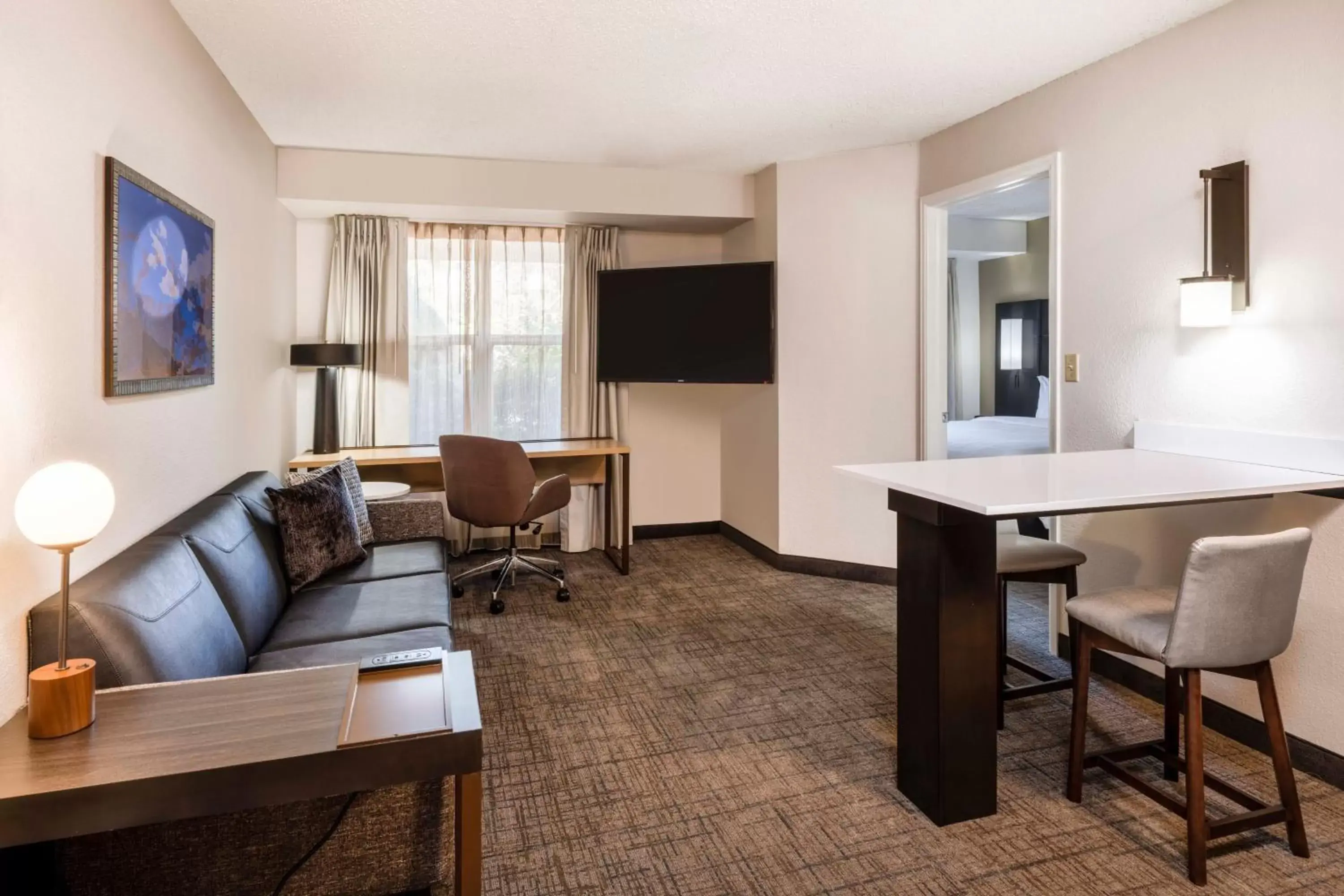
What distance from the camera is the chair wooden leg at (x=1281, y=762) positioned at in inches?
78.4

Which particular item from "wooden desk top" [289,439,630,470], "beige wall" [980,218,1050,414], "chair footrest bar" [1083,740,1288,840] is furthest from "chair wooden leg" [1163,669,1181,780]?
"beige wall" [980,218,1050,414]

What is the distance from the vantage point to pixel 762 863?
6.58 feet

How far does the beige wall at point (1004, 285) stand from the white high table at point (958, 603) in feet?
15.9

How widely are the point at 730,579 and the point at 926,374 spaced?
5.18ft

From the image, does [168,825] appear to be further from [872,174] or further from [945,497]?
[872,174]

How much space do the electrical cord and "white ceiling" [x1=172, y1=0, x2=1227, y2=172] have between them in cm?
239

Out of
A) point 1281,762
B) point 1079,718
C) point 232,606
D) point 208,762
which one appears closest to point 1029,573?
point 1079,718

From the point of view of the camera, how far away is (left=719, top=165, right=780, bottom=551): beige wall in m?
4.70

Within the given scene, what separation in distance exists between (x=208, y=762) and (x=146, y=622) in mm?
650

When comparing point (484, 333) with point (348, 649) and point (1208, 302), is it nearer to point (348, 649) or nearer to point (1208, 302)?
point (348, 649)

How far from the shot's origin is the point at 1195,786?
1.93 meters

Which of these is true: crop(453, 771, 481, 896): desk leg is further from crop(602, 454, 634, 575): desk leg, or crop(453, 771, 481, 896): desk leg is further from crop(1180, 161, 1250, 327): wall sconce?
crop(602, 454, 634, 575): desk leg

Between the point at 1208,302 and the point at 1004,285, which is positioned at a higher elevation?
the point at 1004,285

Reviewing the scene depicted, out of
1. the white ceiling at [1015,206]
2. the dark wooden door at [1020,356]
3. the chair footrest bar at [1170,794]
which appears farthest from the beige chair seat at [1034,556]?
the dark wooden door at [1020,356]
